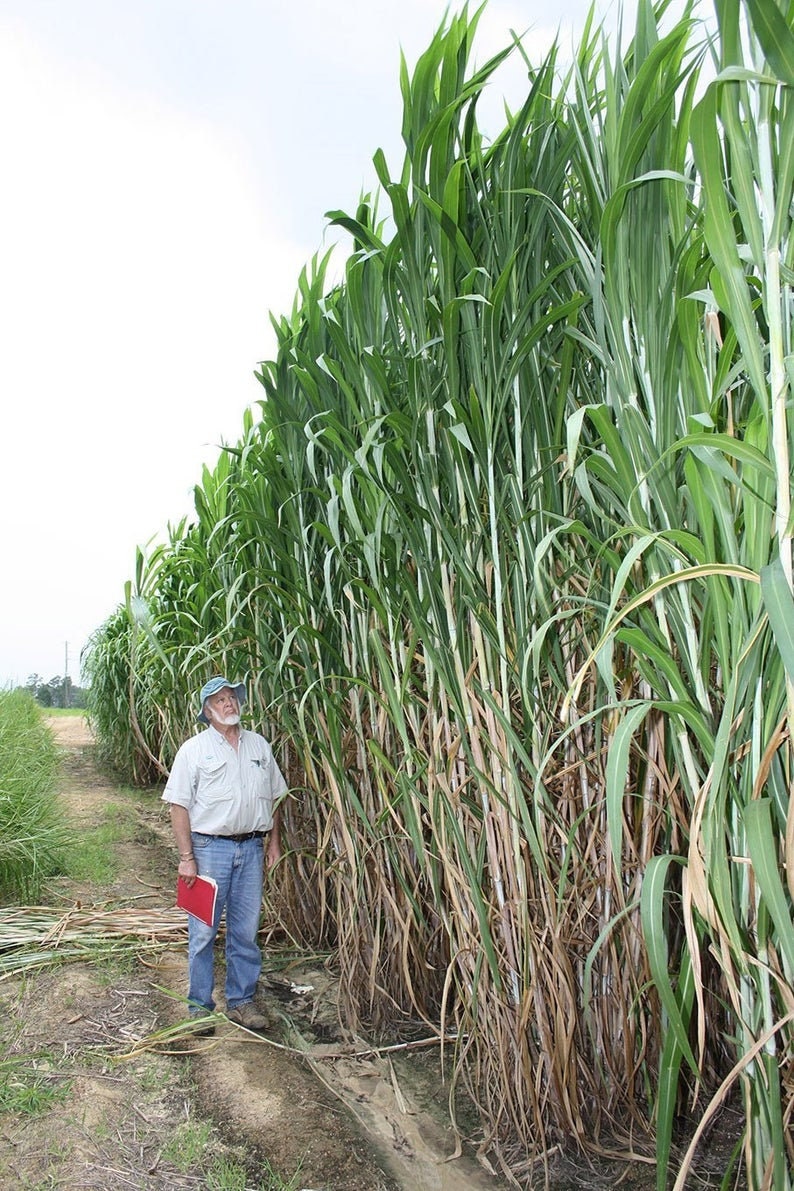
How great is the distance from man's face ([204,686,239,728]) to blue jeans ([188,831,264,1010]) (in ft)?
1.16

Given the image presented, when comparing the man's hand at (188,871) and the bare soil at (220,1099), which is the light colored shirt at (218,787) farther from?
the bare soil at (220,1099)

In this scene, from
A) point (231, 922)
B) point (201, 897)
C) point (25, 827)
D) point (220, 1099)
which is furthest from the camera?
point (25, 827)

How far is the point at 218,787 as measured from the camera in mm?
2586

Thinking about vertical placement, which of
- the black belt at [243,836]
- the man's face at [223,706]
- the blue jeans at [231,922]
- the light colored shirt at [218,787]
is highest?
the man's face at [223,706]

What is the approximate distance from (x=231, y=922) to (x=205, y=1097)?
24.2 inches

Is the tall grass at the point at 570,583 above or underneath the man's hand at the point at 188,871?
above

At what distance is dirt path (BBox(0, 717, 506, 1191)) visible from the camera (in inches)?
68.3

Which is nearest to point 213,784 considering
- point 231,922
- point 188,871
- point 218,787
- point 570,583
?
point 218,787

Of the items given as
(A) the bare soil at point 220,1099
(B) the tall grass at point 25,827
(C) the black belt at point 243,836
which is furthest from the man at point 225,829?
(B) the tall grass at point 25,827

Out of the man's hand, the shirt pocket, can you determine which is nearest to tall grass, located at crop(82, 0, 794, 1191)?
the shirt pocket

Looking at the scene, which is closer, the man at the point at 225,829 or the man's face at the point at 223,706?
the man at the point at 225,829

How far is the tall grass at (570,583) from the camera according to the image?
1020 mm

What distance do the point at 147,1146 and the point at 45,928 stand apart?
1.44m

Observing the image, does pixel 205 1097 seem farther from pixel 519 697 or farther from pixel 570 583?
pixel 570 583
